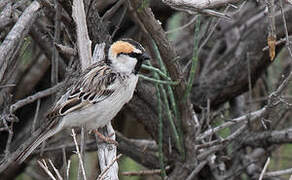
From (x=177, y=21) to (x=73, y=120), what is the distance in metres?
2.28

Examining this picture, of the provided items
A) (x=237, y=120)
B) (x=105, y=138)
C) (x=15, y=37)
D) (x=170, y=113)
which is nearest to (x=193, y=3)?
(x=105, y=138)

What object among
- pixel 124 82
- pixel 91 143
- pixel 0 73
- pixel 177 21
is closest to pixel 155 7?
pixel 177 21

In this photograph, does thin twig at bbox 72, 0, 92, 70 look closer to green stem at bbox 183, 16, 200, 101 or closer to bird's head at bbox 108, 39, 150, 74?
bird's head at bbox 108, 39, 150, 74

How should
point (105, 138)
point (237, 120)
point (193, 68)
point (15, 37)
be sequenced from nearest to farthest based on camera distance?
point (105, 138) → point (15, 37) → point (193, 68) → point (237, 120)

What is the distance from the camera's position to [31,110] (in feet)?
16.6

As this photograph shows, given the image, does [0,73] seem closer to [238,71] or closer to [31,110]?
[31,110]

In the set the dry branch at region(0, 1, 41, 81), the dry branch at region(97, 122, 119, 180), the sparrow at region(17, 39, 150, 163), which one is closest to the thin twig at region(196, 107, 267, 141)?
the sparrow at region(17, 39, 150, 163)

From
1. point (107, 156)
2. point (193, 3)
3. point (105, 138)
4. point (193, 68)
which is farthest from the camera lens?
point (193, 68)

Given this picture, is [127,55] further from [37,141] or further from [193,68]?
[37,141]

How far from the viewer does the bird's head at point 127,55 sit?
3.45m

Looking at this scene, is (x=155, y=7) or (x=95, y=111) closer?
(x=95, y=111)

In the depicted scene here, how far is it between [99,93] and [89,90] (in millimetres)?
63

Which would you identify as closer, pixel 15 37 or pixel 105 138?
pixel 105 138

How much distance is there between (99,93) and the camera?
3.50 m
